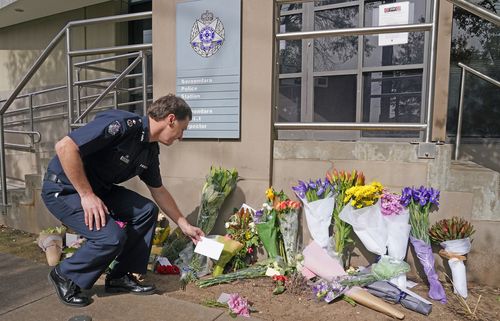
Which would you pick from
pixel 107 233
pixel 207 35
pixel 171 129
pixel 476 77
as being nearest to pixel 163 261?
pixel 107 233

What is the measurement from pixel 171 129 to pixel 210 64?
1.03 meters

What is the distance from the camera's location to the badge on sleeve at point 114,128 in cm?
250

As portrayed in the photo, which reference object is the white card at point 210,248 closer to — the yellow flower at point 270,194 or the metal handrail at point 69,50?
the yellow flower at point 270,194

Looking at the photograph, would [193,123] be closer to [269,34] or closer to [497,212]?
[269,34]

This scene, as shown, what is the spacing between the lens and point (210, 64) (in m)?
3.50

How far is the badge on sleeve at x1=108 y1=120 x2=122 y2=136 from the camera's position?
250 cm

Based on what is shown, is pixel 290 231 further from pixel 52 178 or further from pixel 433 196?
pixel 52 178

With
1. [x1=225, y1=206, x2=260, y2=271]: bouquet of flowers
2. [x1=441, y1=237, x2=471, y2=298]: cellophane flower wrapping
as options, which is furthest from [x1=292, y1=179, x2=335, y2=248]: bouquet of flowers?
[x1=441, y1=237, x2=471, y2=298]: cellophane flower wrapping

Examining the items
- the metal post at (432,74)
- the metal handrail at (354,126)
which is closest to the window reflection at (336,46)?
the metal handrail at (354,126)

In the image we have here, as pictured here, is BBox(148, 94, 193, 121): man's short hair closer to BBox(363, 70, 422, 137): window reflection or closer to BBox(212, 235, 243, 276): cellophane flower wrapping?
BBox(212, 235, 243, 276): cellophane flower wrapping

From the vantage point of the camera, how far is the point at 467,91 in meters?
5.04

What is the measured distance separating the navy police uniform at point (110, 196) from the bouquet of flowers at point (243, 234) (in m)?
0.70

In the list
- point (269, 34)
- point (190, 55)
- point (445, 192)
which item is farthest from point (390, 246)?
point (190, 55)

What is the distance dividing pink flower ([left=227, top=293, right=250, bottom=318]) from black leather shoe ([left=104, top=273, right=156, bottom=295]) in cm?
64
